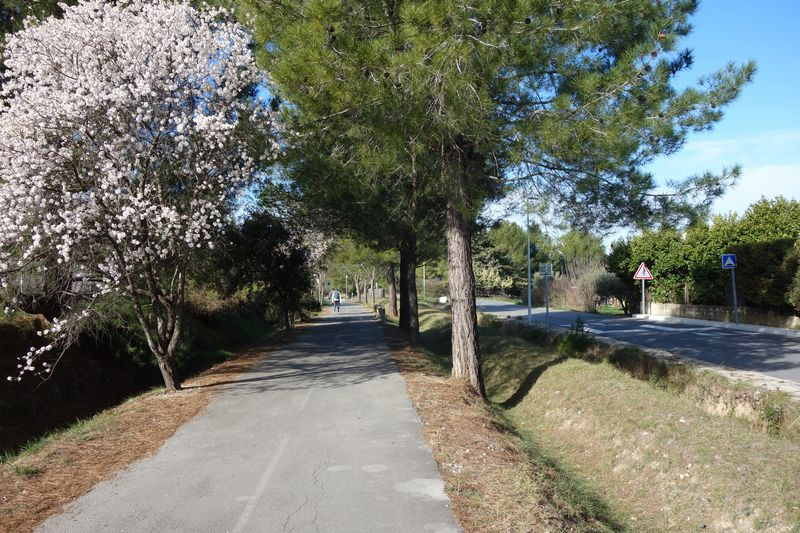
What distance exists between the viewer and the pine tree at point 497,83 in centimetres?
914

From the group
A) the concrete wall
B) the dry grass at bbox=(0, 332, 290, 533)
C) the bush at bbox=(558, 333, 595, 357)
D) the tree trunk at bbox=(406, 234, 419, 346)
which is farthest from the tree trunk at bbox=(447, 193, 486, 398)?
the concrete wall

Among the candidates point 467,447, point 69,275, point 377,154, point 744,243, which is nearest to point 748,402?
point 467,447

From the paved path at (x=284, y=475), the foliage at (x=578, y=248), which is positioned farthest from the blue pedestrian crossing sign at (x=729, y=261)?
the paved path at (x=284, y=475)

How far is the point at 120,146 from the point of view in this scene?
998 cm

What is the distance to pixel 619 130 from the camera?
917cm

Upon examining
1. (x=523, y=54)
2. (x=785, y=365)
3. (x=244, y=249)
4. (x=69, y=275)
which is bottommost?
(x=785, y=365)

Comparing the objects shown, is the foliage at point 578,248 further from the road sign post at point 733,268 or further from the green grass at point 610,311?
the road sign post at point 733,268

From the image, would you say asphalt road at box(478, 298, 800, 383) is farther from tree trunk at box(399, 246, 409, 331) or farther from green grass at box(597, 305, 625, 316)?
green grass at box(597, 305, 625, 316)

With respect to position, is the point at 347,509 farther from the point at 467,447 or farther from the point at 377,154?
the point at 377,154

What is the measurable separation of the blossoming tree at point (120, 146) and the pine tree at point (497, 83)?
4.60 feet

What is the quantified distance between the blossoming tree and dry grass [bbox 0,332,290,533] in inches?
57.9

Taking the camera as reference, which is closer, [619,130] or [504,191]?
[619,130]

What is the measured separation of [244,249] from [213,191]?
10.3 m

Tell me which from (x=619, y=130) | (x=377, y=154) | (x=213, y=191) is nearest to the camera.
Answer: (x=619, y=130)
